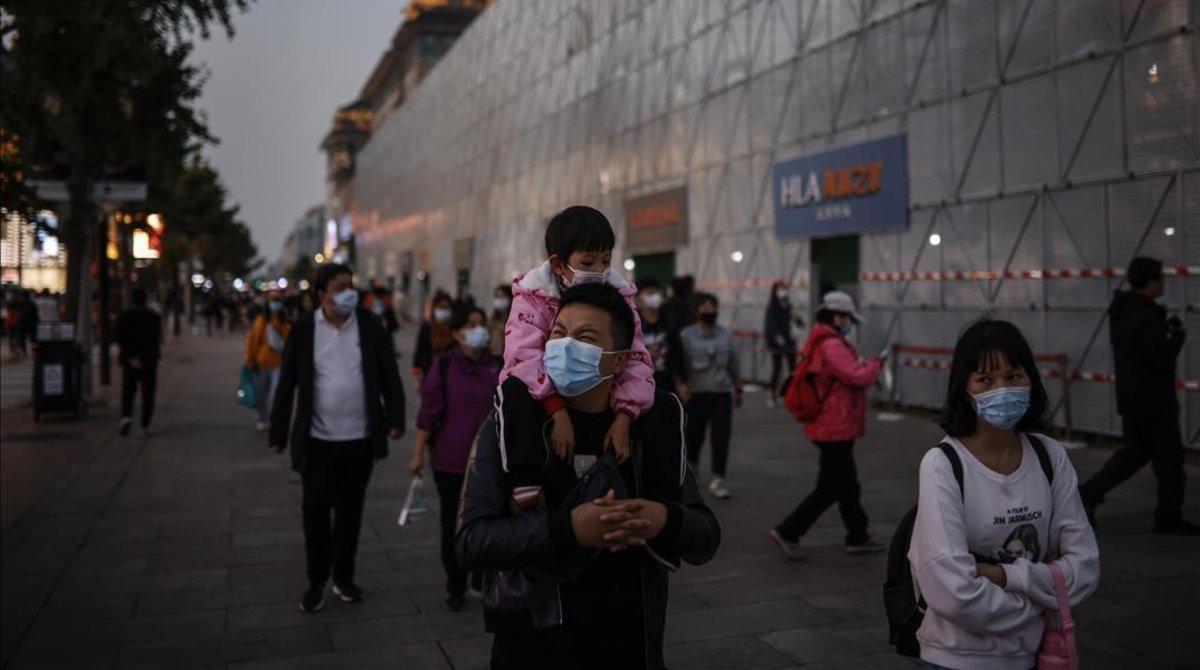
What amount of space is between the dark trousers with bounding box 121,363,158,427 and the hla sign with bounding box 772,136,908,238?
32.6 ft

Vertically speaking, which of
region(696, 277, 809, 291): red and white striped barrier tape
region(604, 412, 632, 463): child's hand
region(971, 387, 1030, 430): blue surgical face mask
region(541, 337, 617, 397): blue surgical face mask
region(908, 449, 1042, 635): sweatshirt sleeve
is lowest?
region(908, 449, 1042, 635): sweatshirt sleeve

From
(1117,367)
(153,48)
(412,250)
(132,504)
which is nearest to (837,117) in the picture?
(153,48)

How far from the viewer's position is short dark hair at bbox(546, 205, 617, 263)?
2762 mm

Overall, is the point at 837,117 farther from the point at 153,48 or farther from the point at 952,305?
the point at 153,48

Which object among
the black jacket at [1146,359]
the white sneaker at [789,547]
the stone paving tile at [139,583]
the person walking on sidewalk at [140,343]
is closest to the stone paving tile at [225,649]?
the stone paving tile at [139,583]

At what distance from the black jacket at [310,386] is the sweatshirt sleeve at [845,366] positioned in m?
2.51

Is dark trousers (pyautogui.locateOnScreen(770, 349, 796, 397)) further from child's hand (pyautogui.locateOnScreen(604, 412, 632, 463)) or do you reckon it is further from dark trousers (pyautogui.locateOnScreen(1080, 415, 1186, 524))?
child's hand (pyautogui.locateOnScreen(604, 412, 632, 463))

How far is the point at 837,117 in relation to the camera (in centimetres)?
1755

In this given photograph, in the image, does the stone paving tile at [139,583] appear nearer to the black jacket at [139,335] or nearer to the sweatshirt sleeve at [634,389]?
the sweatshirt sleeve at [634,389]

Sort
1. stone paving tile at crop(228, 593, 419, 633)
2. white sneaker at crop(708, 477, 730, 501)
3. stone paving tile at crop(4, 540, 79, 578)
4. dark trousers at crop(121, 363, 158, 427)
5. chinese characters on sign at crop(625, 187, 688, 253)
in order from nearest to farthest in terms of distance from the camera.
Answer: stone paving tile at crop(228, 593, 419, 633)
stone paving tile at crop(4, 540, 79, 578)
white sneaker at crop(708, 477, 730, 501)
dark trousers at crop(121, 363, 158, 427)
chinese characters on sign at crop(625, 187, 688, 253)

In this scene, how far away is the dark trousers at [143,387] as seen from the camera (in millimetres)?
13000

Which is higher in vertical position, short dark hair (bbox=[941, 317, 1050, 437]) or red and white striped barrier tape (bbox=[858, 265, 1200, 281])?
red and white striped barrier tape (bbox=[858, 265, 1200, 281])

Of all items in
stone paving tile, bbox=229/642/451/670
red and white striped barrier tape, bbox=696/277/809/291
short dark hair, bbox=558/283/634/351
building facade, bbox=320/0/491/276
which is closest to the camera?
short dark hair, bbox=558/283/634/351

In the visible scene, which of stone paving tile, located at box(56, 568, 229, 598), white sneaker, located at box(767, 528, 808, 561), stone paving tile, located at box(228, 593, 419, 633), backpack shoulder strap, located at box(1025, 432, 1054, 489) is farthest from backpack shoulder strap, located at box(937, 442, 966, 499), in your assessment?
stone paving tile, located at box(56, 568, 229, 598)
